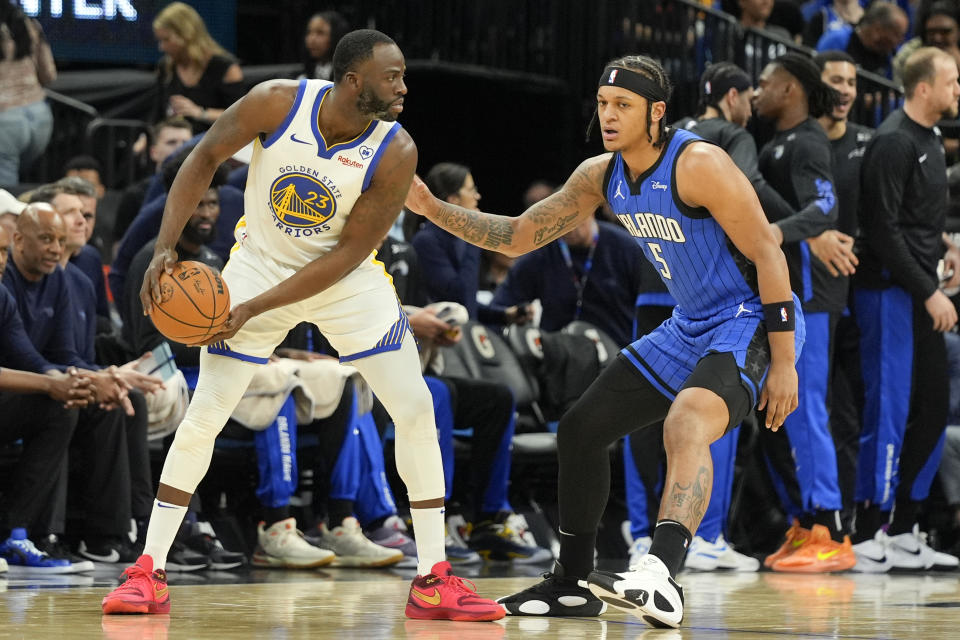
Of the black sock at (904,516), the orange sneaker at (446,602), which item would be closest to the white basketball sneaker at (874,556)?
the black sock at (904,516)

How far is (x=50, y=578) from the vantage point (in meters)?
6.02

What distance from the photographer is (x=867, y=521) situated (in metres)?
7.73

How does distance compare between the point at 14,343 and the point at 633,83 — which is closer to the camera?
the point at 633,83

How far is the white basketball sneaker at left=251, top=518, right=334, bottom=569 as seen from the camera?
683cm

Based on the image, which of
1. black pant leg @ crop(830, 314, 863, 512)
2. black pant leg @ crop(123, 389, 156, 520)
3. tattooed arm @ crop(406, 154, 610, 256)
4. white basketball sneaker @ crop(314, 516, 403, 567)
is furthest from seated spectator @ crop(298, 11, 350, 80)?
tattooed arm @ crop(406, 154, 610, 256)

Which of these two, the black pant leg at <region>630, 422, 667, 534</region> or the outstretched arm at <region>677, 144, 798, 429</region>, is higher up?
the outstretched arm at <region>677, 144, 798, 429</region>

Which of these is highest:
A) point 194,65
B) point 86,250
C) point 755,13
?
point 755,13

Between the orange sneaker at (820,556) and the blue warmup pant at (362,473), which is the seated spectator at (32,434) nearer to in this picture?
the blue warmup pant at (362,473)

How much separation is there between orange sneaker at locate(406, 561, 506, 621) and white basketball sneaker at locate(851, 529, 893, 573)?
127 inches

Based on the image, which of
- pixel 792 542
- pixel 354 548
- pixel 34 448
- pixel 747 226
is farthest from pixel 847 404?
pixel 34 448

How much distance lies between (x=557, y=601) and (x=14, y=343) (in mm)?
2978

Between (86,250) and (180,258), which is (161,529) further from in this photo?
(86,250)

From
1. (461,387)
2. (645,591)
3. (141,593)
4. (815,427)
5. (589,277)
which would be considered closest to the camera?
(645,591)

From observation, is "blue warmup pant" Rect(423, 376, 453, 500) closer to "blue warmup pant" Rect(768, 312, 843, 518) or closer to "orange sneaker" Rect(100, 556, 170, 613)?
"blue warmup pant" Rect(768, 312, 843, 518)
